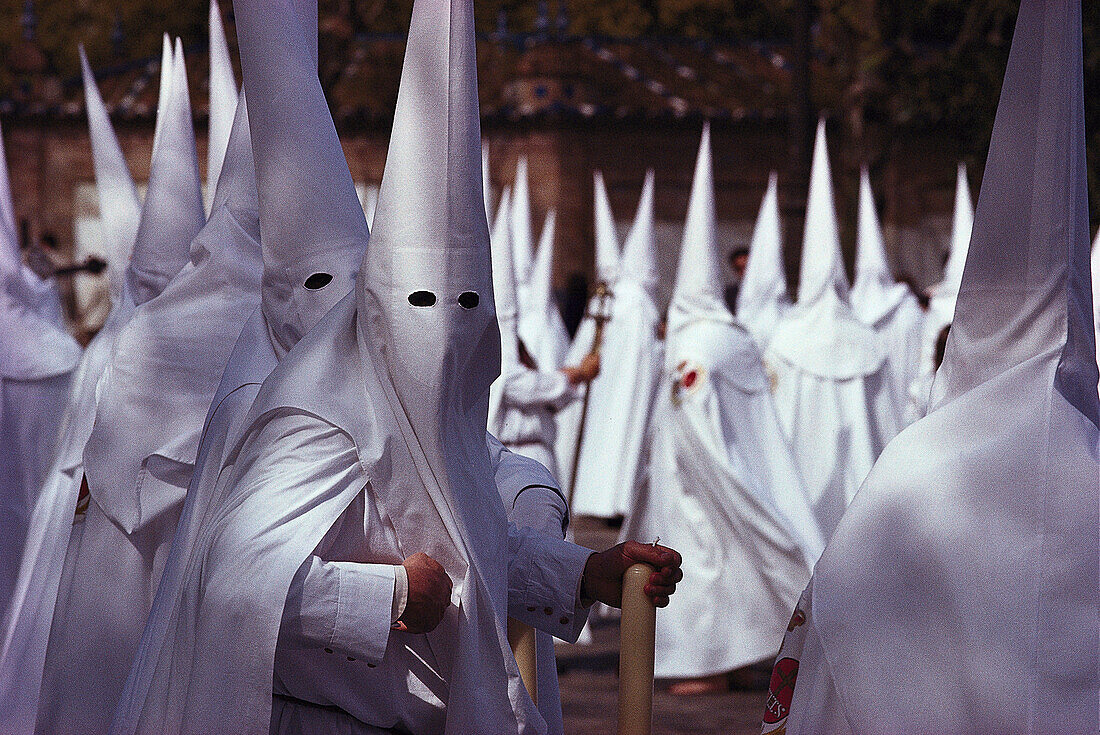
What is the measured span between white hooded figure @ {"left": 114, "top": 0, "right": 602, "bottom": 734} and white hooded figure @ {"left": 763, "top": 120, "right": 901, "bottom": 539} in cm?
734

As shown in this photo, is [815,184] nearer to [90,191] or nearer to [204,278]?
[204,278]

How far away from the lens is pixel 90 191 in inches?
785

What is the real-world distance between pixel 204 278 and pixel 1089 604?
8.93ft

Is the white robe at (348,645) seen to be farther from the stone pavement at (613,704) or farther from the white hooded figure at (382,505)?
the stone pavement at (613,704)

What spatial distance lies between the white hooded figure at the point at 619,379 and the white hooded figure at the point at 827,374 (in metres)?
1.77

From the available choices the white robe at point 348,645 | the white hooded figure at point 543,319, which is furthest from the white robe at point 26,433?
the white hooded figure at point 543,319

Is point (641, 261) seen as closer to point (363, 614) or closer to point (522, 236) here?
point (522, 236)

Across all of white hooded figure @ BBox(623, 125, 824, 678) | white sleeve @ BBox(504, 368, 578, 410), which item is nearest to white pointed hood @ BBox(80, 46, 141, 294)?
white sleeve @ BBox(504, 368, 578, 410)

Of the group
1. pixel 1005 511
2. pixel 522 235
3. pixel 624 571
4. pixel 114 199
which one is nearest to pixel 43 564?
pixel 114 199

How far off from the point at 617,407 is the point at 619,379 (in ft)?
0.92

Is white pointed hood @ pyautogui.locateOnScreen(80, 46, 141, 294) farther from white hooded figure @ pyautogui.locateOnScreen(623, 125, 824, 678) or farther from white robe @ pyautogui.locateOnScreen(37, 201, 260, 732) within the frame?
white hooded figure @ pyautogui.locateOnScreen(623, 125, 824, 678)

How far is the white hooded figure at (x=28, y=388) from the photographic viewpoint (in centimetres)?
788

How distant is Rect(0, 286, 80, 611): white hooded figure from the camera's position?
7.88 metres

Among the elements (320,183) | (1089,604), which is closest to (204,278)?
(320,183)
